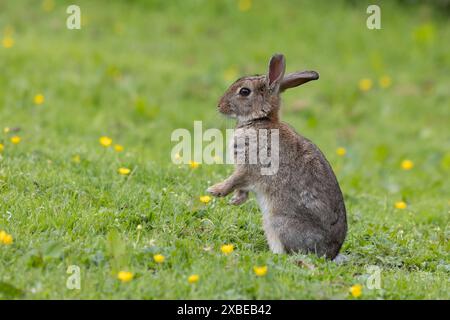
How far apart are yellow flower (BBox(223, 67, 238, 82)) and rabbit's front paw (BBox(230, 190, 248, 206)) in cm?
679

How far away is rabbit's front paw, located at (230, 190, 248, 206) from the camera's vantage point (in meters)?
7.12

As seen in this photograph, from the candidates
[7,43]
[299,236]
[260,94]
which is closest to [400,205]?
[260,94]

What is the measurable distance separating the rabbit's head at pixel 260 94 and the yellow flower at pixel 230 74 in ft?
21.4

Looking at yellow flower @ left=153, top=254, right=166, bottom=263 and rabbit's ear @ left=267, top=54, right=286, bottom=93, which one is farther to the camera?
rabbit's ear @ left=267, top=54, right=286, bottom=93

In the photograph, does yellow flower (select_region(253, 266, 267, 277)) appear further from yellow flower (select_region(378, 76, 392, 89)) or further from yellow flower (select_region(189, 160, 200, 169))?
yellow flower (select_region(378, 76, 392, 89))

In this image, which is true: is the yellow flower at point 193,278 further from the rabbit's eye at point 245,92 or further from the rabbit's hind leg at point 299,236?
the rabbit's eye at point 245,92

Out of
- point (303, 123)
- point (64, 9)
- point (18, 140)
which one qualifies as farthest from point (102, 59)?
point (18, 140)

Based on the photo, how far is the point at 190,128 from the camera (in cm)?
1213

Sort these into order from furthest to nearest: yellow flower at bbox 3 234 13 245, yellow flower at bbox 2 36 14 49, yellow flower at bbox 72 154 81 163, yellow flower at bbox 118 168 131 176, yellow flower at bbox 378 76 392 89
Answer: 1. yellow flower at bbox 378 76 392 89
2. yellow flower at bbox 2 36 14 49
3. yellow flower at bbox 72 154 81 163
4. yellow flower at bbox 118 168 131 176
5. yellow flower at bbox 3 234 13 245

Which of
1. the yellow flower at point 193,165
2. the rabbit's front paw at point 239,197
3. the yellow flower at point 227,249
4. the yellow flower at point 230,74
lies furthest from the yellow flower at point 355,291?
the yellow flower at point 230,74

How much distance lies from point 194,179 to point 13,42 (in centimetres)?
682

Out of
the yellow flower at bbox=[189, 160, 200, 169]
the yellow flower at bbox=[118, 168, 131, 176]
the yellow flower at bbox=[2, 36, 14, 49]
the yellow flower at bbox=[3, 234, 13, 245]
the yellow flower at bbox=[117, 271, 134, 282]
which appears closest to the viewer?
the yellow flower at bbox=[117, 271, 134, 282]

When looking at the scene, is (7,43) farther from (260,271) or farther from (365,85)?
(260,271)

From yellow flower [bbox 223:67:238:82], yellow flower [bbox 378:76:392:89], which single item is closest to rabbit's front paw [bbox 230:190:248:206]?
yellow flower [bbox 223:67:238:82]
